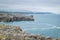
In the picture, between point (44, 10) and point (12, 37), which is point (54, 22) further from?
point (12, 37)

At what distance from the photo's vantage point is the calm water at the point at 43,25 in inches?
106

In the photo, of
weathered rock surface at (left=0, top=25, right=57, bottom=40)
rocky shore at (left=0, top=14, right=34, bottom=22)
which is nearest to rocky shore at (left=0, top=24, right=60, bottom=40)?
weathered rock surface at (left=0, top=25, right=57, bottom=40)

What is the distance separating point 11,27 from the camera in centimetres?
275

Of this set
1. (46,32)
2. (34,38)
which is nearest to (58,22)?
(46,32)

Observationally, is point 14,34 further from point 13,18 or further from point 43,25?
point 43,25

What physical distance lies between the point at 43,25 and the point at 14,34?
0.63 meters

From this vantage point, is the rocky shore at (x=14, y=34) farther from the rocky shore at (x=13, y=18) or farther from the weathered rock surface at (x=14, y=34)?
the rocky shore at (x=13, y=18)

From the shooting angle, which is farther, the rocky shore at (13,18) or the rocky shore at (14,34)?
the rocky shore at (13,18)

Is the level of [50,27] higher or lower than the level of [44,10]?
lower

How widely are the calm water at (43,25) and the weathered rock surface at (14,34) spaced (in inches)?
3.3

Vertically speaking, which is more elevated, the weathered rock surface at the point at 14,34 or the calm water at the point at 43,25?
the calm water at the point at 43,25

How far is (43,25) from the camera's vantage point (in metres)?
2.76

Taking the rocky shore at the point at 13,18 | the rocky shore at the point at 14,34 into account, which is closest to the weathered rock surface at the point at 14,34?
the rocky shore at the point at 14,34

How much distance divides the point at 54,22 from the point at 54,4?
39cm
